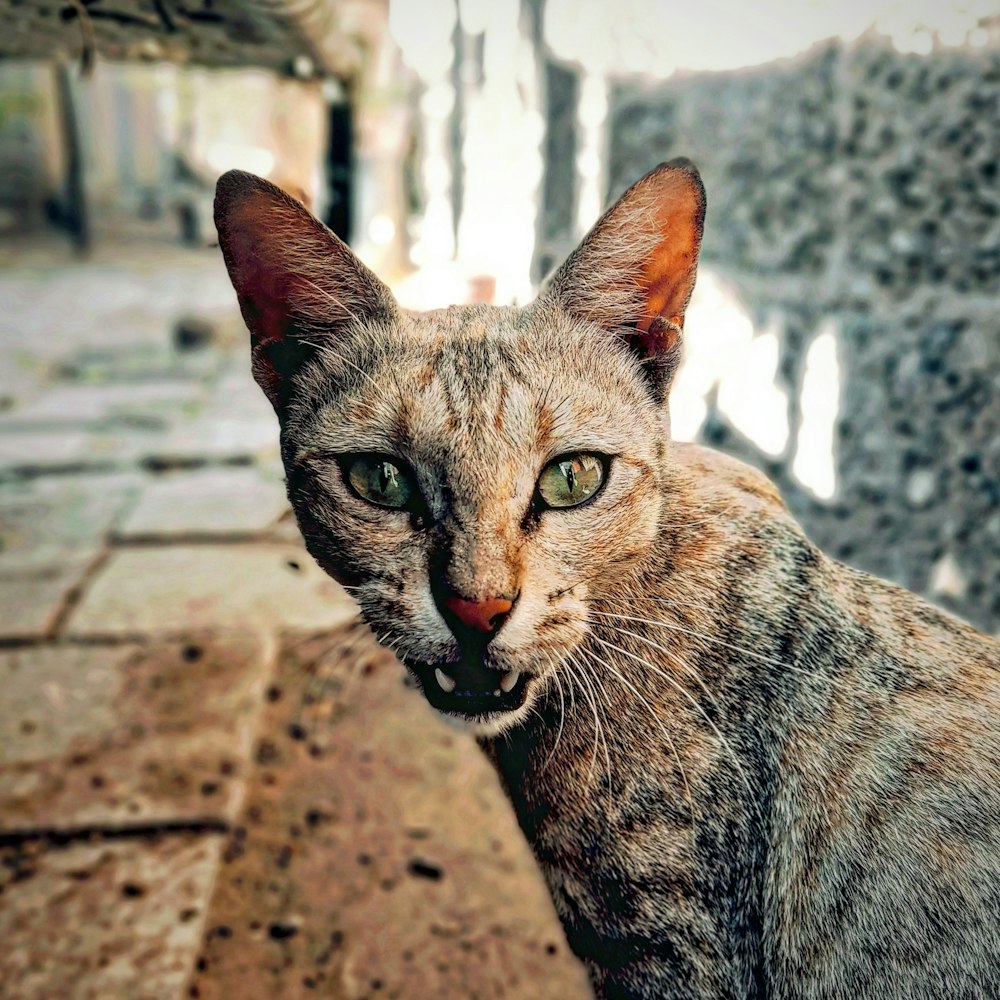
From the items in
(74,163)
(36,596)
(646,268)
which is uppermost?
(74,163)

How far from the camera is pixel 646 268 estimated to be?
1.06m

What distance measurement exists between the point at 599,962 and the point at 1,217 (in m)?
18.6

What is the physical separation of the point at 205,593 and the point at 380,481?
11.8ft

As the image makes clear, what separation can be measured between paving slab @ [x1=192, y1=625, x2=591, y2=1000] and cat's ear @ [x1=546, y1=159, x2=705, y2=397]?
1256mm

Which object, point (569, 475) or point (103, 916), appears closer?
point (569, 475)

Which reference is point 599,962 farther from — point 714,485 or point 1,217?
point 1,217

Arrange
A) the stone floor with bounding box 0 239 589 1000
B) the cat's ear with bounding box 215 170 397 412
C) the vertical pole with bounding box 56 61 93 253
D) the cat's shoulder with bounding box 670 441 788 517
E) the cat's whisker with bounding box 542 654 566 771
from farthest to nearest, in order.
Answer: the vertical pole with bounding box 56 61 93 253, the stone floor with bounding box 0 239 589 1000, the cat's shoulder with bounding box 670 441 788 517, the cat's whisker with bounding box 542 654 566 771, the cat's ear with bounding box 215 170 397 412

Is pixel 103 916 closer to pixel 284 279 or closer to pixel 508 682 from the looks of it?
pixel 508 682

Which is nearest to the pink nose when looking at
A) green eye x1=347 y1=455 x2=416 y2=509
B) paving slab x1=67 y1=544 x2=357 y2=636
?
green eye x1=347 y1=455 x2=416 y2=509

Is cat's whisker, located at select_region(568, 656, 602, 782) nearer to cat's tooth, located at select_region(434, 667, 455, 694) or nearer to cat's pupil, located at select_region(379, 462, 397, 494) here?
cat's tooth, located at select_region(434, 667, 455, 694)

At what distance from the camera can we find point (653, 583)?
1.26 m

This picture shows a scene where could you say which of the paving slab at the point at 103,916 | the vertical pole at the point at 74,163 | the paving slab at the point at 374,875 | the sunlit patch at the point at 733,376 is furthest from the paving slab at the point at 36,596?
the vertical pole at the point at 74,163

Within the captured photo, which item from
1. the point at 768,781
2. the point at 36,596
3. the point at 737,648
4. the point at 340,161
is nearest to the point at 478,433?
the point at 737,648

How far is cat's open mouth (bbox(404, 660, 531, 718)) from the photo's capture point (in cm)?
106
